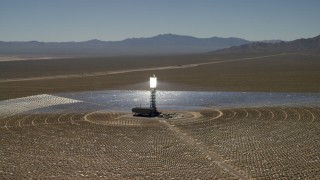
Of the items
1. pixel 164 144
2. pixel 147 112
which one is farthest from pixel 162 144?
pixel 147 112

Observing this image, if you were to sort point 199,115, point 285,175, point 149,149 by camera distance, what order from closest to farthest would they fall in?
point 285,175 → point 149,149 → point 199,115

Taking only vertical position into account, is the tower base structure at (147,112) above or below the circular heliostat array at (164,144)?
above

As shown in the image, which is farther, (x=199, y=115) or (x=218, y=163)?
(x=199, y=115)

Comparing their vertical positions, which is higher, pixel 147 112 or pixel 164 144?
pixel 147 112

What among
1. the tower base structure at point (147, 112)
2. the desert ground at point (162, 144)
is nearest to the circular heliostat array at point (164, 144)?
the desert ground at point (162, 144)

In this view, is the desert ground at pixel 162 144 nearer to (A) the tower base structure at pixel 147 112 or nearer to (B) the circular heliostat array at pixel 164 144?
(B) the circular heliostat array at pixel 164 144

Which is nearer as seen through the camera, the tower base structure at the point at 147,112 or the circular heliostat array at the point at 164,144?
the circular heliostat array at the point at 164,144

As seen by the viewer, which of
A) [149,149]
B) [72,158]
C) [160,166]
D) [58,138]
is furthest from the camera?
[58,138]

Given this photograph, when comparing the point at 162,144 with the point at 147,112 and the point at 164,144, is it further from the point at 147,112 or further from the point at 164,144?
the point at 147,112

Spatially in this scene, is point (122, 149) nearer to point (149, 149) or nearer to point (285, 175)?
point (149, 149)

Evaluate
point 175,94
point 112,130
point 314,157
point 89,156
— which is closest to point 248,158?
point 314,157

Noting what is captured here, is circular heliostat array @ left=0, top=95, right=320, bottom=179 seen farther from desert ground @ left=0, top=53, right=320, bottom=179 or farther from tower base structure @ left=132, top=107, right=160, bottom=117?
tower base structure @ left=132, top=107, right=160, bottom=117
